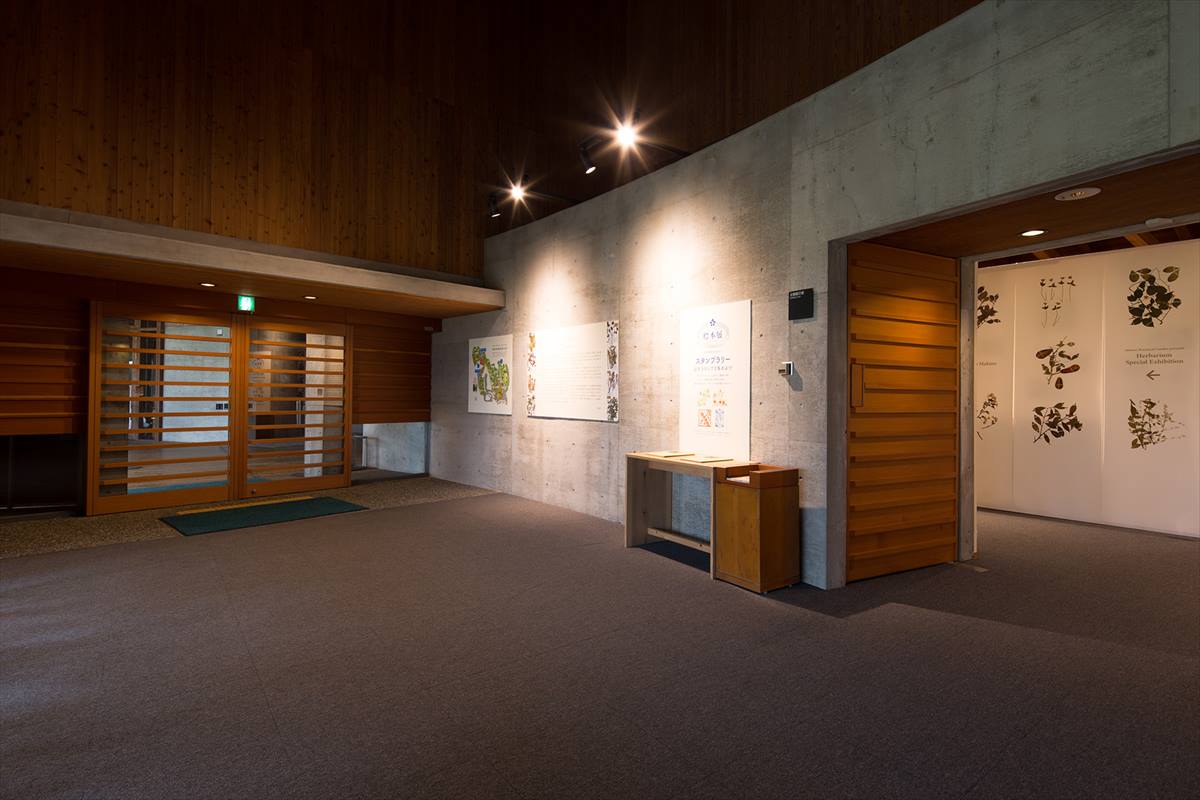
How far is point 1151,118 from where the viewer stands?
9.09 feet

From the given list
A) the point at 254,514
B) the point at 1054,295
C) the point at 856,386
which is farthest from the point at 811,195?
the point at 254,514

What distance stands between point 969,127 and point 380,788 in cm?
432

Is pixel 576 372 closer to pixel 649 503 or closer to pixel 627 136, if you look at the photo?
pixel 649 503

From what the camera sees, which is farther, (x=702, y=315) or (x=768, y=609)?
(x=702, y=315)

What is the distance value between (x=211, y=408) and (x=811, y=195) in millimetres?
7082

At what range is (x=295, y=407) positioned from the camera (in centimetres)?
811

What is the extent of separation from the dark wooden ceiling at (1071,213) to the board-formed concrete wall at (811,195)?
0.31 metres

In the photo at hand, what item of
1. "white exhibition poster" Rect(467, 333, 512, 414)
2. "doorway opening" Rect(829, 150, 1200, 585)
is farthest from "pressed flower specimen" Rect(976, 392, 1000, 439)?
"white exhibition poster" Rect(467, 333, 512, 414)

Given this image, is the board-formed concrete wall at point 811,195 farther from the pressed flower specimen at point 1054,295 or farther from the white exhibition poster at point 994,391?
the pressed flower specimen at point 1054,295

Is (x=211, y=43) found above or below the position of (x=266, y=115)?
above

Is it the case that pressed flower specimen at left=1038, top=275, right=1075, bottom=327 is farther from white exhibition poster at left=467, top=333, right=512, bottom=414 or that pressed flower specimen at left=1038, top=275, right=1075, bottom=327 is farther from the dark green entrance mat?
the dark green entrance mat

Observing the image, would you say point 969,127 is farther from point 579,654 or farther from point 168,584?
point 168,584

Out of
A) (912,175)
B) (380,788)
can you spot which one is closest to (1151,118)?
(912,175)

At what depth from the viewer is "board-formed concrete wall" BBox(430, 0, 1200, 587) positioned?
9.61 feet
